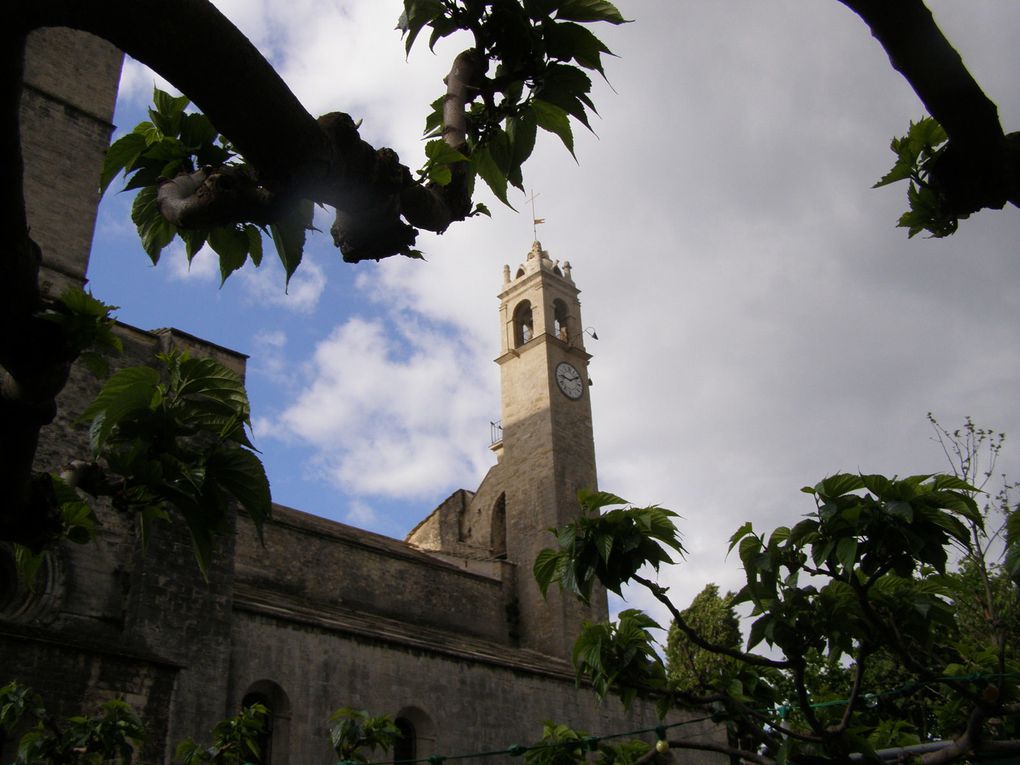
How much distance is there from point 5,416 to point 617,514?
115 inches

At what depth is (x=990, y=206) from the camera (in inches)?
84.2

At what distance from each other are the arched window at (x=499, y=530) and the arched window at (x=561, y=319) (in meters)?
5.12

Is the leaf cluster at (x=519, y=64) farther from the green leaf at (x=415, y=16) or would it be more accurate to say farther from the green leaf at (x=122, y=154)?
the green leaf at (x=122, y=154)

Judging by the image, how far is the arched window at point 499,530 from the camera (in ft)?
93.5

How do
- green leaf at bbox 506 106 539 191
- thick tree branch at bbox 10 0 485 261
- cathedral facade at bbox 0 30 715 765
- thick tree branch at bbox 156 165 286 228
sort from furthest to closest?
cathedral facade at bbox 0 30 715 765 → green leaf at bbox 506 106 539 191 → thick tree branch at bbox 156 165 286 228 → thick tree branch at bbox 10 0 485 261

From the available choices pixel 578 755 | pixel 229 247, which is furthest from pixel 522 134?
pixel 578 755

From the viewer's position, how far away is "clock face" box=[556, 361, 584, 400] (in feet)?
92.6

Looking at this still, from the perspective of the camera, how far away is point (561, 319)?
30.5 meters

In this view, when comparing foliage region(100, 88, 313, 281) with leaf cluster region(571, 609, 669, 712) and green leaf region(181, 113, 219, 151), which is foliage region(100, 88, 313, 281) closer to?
green leaf region(181, 113, 219, 151)

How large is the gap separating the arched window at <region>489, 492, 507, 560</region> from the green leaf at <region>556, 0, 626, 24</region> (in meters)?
26.0

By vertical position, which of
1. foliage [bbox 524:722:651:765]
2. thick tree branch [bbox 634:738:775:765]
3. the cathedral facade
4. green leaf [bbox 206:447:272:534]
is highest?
the cathedral facade

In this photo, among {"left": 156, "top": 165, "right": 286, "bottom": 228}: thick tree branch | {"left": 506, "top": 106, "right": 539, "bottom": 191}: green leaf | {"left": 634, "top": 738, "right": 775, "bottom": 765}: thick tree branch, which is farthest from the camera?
{"left": 634, "top": 738, "right": 775, "bottom": 765}: thick tree branch

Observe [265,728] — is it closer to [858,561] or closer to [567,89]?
[858,561]

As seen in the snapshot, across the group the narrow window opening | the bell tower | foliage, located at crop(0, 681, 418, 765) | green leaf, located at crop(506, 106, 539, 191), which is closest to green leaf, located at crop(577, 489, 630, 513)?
green leaf, located at crop(506, 106, 539, 191)
